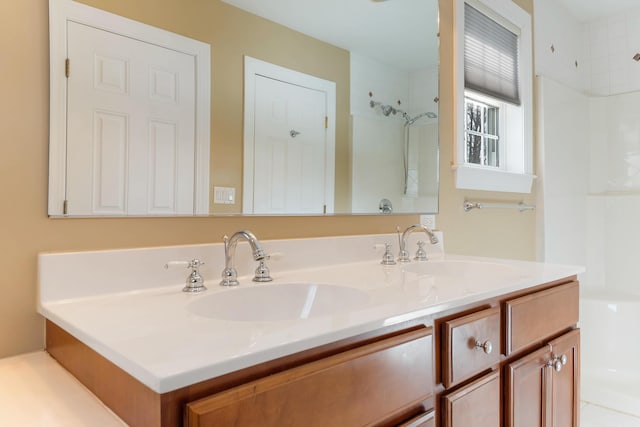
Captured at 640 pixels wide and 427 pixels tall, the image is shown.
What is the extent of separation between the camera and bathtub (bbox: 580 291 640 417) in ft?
7.96

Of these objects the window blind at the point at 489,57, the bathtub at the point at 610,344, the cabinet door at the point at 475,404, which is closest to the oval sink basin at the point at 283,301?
the cabinet door at the point at 475,404

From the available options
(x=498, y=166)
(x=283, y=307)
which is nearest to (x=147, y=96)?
(x=283, y=307)

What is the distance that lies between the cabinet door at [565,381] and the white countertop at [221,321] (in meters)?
0.23

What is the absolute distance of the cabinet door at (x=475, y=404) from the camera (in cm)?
93

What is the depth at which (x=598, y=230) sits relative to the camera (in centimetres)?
296

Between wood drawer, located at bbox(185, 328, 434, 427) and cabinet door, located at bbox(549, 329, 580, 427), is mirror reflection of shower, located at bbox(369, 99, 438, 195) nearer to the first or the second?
cabinet door, located at bbox(549, 329, 580, 427)

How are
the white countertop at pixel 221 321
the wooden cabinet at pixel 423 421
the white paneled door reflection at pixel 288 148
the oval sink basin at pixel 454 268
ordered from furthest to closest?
the oval sink basin at pixel 454 268 → the white paneled door reflection at pixel 288 148 → the wooden cabinet at pixel 423 421 → the white countertop at pixel 221 321

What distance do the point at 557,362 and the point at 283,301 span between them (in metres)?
0.86

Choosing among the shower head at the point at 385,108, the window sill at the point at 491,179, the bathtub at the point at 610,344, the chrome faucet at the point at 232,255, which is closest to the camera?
the chrome faucet at the point at 232,255

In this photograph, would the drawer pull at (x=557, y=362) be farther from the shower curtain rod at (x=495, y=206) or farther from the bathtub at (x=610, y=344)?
the bathtub at (x=610, y=344)

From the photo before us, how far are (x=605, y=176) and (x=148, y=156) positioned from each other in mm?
3115

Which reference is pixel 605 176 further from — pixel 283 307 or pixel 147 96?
pixel 147 96

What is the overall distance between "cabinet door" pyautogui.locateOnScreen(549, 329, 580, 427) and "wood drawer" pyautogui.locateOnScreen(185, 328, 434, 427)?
65 centimetres

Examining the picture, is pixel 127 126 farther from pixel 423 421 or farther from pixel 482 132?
pixel 482 132
